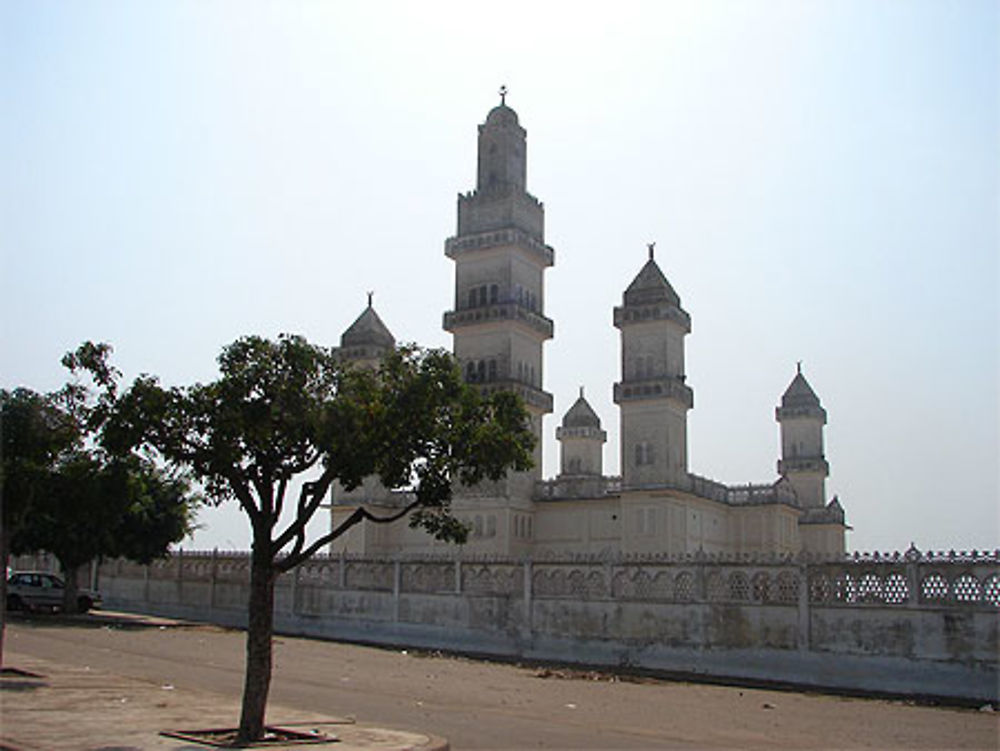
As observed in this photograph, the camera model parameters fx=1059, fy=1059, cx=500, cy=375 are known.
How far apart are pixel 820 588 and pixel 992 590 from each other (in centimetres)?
376

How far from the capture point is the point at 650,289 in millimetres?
48906

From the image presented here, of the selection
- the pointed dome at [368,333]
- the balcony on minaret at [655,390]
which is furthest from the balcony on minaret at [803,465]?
the pointed dome at [368,333]

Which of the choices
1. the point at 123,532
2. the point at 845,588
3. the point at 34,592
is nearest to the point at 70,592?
the point at 34,592

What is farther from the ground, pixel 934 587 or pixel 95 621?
pixel 934 587

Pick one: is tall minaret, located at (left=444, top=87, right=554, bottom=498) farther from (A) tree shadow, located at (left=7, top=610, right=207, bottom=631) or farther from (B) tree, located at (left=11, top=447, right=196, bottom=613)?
(A) tree shadow, located at (left=7, top=610, right=207, bottom=631)

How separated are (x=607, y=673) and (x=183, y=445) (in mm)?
15484

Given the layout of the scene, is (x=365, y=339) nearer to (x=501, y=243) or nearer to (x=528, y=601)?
(x=501, y=243)

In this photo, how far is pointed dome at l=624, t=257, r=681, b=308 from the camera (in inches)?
1914

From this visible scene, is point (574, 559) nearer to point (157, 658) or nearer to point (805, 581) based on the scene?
point (805, 581)

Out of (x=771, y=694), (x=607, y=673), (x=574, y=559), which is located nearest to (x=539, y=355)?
(x=574, y=559)

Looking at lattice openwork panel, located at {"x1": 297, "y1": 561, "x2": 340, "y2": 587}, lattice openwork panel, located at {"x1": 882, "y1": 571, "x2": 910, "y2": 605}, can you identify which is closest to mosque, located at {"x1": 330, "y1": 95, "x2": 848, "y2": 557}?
lattice openwork panel, located at {"x1": 297, "y1": 561, "x2": 340, "y2": 587}

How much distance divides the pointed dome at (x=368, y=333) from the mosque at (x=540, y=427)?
1473mm

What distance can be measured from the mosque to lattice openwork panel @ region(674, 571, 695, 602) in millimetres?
18978

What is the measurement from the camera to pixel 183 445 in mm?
13031
